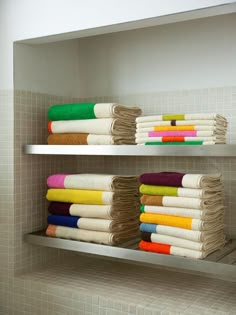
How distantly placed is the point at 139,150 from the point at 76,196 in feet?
1.22

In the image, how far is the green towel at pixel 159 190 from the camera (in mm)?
1652

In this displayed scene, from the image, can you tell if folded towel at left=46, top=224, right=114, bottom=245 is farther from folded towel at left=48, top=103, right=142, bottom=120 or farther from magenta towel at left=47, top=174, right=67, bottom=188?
folded towel at left=48, top=103, right=142, bottom=120

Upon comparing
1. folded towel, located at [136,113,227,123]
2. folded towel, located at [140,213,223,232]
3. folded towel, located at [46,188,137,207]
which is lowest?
folded towel, located at [140,213,223,232]

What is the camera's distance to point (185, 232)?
1.62 metres

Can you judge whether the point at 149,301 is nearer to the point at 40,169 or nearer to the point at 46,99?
the point at 40,169

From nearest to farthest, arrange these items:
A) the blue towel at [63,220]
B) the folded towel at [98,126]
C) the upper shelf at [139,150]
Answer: the upper shelf at [139,150] → the folded towel at [98,126] → the blue towel at [63,220]

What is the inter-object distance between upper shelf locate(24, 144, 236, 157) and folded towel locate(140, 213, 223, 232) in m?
0.22

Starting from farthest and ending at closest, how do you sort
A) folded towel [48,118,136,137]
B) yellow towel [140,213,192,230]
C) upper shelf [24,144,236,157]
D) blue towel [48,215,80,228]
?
1. blue towel [48,215,80,228]
2. folded towel [48,118,136,137]
3. yellow towel [140,213,192,230]
4. upper shelf [24,144,236,157]

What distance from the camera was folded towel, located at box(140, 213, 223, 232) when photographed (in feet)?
5.25

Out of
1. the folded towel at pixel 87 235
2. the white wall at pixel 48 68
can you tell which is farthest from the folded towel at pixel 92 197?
the white wall at pixel 48 68

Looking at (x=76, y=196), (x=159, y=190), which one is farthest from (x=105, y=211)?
(x=159, y=190)

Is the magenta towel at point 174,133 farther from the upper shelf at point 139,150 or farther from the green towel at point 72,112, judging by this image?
the green towel at point 72,112

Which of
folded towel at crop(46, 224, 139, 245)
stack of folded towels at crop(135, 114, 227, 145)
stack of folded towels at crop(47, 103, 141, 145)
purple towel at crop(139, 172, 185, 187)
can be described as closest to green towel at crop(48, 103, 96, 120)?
stack of folded towels at crop(47, 103, 141, 145)

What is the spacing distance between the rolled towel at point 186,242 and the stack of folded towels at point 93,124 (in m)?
0.38
